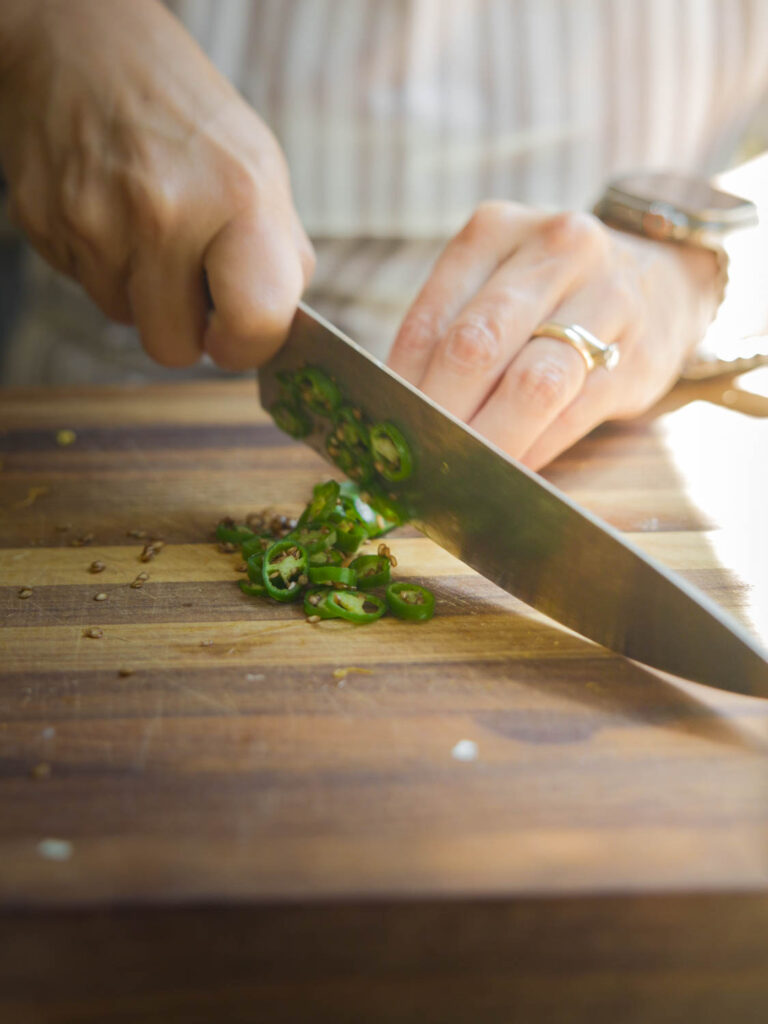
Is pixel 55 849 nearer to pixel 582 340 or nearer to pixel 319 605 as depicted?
pixel 319 605

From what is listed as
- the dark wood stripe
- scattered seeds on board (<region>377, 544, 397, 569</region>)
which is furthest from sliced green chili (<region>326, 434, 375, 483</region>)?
the dark wood stripe

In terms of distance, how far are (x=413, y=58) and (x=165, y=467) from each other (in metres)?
0.98

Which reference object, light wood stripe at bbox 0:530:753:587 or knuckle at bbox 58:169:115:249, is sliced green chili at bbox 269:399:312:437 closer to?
light wood stripe at bbox 0:530:753:587

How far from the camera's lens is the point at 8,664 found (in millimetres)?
917

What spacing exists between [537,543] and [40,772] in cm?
55

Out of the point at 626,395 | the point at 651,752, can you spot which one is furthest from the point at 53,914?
the point at 626,395

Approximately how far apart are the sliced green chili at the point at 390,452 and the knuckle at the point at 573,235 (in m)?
0.44

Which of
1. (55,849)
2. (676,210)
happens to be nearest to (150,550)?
(55,849)

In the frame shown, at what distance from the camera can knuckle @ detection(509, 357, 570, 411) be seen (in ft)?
3.87

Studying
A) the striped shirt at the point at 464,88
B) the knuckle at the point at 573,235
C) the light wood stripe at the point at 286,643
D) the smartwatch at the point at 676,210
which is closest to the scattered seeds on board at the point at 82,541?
the light wood stripe at the point at 286,643

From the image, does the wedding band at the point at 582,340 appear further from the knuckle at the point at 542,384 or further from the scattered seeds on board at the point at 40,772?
the scattered seeds on board at the point at 40,772

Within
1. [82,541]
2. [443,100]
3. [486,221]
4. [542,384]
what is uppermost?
[443,100]

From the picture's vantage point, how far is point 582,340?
1.24 m

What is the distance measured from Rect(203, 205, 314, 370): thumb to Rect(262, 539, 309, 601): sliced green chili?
0.31m
